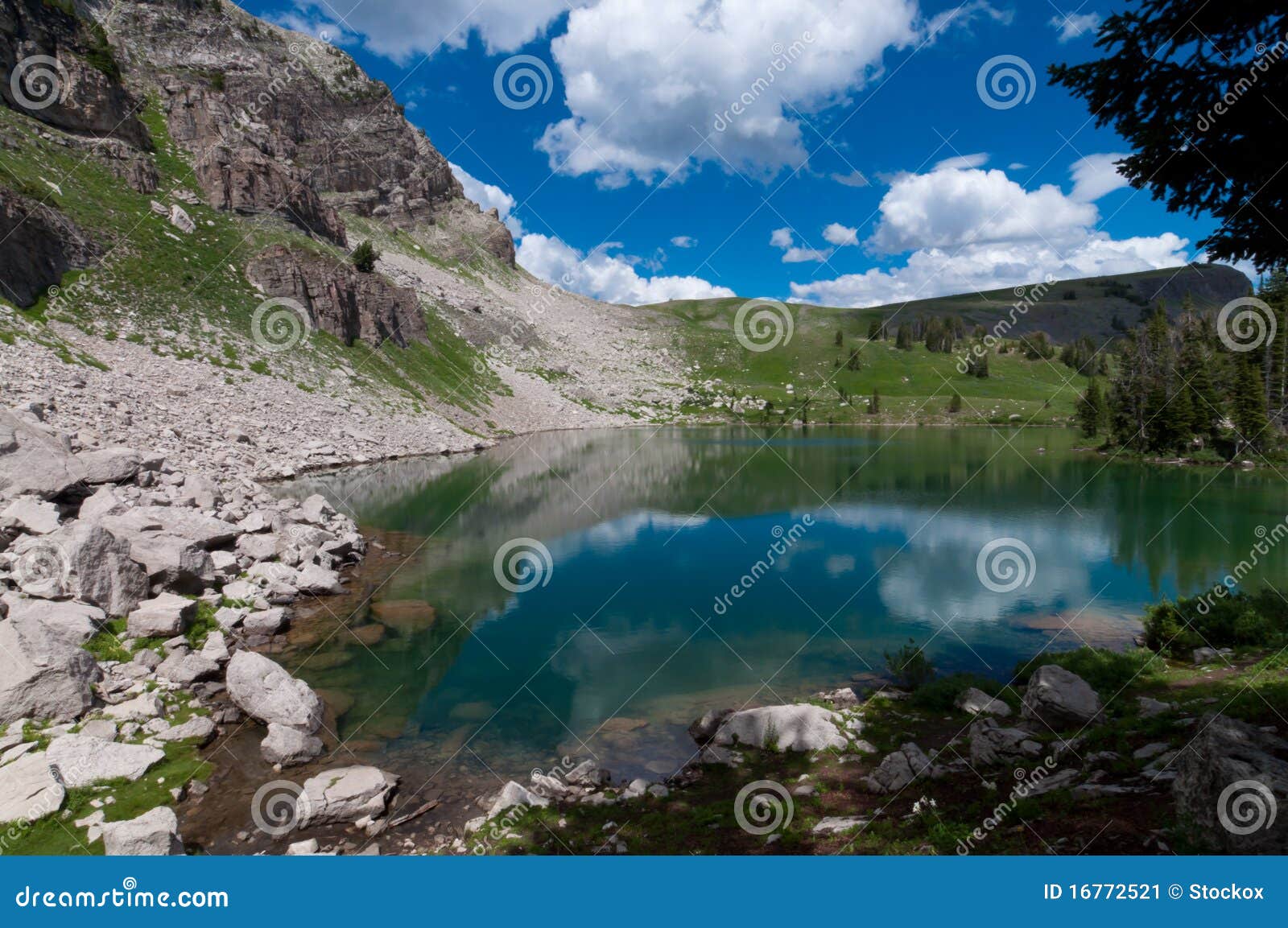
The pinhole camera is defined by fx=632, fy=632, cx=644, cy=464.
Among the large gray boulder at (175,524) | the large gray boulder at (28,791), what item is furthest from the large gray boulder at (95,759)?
the large gray boulder at (175,524)

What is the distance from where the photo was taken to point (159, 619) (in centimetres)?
1444

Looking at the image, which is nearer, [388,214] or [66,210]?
[66,210]

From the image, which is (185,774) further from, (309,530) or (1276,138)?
(1276,138)

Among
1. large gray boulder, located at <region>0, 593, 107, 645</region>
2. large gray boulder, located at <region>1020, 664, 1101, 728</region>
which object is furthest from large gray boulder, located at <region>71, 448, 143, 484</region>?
large gray boulder, located at <region>1020, 664, 1101, 728</region>

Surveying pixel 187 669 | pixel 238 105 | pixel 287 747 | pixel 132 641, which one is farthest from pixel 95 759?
pixel 238 105

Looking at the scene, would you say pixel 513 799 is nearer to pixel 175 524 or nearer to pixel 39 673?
pixel 39 673

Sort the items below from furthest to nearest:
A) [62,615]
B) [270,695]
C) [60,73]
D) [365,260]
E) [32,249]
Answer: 1. [365,260]
2. [60,73]
3. [32,249]
4. [62,615]
5. [270,695]

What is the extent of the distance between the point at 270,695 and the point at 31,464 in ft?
38.3

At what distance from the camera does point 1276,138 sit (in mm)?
8148

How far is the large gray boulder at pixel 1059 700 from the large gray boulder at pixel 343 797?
11.8 meters

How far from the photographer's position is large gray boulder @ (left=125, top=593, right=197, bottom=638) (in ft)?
46.6

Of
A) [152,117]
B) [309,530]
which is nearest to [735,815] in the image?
[309,530]
